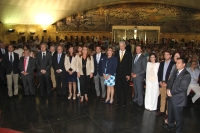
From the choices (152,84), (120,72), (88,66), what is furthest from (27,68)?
(152,84)

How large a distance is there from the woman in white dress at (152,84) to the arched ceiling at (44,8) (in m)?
14.3

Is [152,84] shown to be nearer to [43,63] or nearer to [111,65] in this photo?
[111,65]

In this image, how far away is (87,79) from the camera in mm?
5633

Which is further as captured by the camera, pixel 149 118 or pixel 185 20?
pixel 185 20

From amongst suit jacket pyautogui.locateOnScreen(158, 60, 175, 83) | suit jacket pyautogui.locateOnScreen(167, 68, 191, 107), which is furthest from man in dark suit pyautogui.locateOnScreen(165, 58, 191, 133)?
suit jacket pyautogui.locateOnScreen(158, 60, 175, 83)

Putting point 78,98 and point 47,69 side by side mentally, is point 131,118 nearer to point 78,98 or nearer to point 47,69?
point 78,98

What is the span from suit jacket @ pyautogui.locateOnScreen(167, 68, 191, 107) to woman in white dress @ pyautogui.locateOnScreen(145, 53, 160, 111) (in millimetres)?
1184

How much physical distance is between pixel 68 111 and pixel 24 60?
2.54 metres

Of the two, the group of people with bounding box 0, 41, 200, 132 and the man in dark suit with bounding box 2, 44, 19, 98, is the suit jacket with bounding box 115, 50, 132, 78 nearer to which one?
the group of people with bounding box 0, 41, 200, 132

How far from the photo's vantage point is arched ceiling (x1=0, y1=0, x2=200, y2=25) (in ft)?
48.8

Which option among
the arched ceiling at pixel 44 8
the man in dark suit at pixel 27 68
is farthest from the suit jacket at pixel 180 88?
the arched ceiling at pixel 44 8

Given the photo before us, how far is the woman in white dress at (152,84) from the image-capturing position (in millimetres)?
4785

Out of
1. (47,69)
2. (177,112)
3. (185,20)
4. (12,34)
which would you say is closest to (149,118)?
(177,112)

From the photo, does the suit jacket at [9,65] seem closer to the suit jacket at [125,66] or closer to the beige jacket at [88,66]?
the beige jacket at [88,66]
